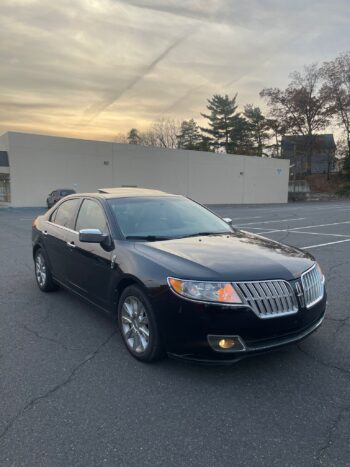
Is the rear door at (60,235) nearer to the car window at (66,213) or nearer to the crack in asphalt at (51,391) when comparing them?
the car window at (66,213)

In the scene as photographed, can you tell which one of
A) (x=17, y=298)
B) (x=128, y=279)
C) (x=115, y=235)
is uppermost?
(x=115, y=235)

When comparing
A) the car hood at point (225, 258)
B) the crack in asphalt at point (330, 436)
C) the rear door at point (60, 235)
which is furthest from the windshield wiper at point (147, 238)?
the crack in asphalt at point (330, 436)

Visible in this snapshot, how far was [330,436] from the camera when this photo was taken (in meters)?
2.51

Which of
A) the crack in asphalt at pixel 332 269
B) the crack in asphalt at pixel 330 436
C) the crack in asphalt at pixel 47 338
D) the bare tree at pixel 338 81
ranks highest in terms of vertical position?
the bare tree at pixel 338 81

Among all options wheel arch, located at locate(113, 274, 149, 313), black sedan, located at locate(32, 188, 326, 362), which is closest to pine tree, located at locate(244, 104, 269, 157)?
black sedan, located at locate(32, 188, 326, 362)

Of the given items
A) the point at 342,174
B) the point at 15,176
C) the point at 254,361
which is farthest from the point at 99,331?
the point at 342,174

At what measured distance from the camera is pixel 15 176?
2966 cm

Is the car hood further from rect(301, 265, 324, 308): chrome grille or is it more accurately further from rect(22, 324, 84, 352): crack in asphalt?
rect(22, 324, 84, 352): crack in asphalt

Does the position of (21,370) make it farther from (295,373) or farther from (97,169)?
(97,169)

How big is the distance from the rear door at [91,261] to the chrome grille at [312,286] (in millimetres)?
1880

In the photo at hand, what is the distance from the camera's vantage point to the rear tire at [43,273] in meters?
5.55

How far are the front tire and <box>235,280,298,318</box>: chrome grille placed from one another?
823mm

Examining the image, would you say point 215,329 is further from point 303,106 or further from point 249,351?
point 303,106

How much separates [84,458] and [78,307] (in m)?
2.83
